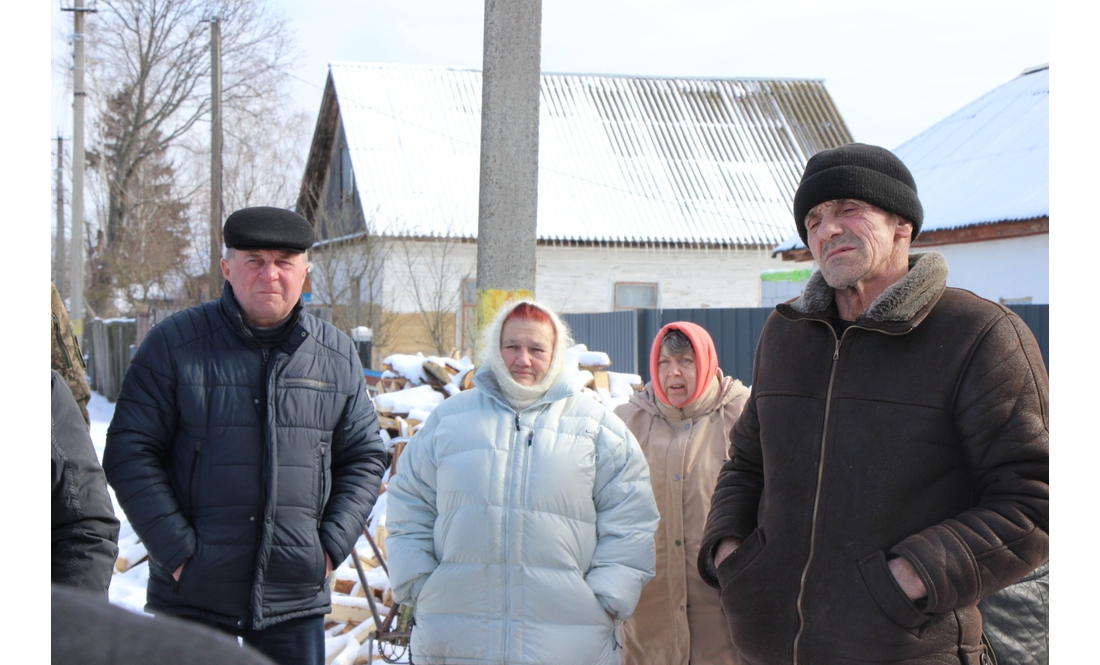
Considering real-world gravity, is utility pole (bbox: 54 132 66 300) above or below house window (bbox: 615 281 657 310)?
above

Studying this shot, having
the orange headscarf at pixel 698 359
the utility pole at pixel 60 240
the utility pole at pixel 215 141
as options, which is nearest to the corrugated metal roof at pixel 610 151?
the utility pole at pixel 215 141

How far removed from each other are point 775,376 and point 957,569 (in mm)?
635

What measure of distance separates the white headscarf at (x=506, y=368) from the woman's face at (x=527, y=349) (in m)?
0.02

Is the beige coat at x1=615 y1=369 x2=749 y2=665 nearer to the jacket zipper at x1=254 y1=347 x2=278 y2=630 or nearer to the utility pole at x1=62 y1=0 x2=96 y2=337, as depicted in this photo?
the jacket zipper at x1=254 y1=347 x2=278 y2=630

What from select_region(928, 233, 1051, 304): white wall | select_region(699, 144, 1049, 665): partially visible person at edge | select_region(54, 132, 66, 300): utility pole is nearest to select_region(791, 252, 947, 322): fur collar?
select_region(699, 144, 1049, 665): partially visible person at edge

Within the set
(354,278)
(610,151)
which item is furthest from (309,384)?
(610,151)

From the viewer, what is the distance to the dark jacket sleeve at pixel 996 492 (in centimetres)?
202

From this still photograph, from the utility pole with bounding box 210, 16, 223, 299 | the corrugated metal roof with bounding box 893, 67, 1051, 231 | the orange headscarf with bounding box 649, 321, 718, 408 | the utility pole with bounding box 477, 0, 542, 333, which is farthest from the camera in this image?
the utility pole with bounding box 210, 16, 223, 299

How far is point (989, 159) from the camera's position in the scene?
42.3 ft

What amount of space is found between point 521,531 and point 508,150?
2.75 m

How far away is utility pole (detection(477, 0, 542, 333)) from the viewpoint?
17.5 ft

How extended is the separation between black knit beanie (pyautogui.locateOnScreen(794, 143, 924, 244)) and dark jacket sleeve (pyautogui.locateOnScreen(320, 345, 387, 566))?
1683 mm

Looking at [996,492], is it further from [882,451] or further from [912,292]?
[912,292]

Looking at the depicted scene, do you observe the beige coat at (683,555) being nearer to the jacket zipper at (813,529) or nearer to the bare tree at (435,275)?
the jacket zipper at (813,529)
